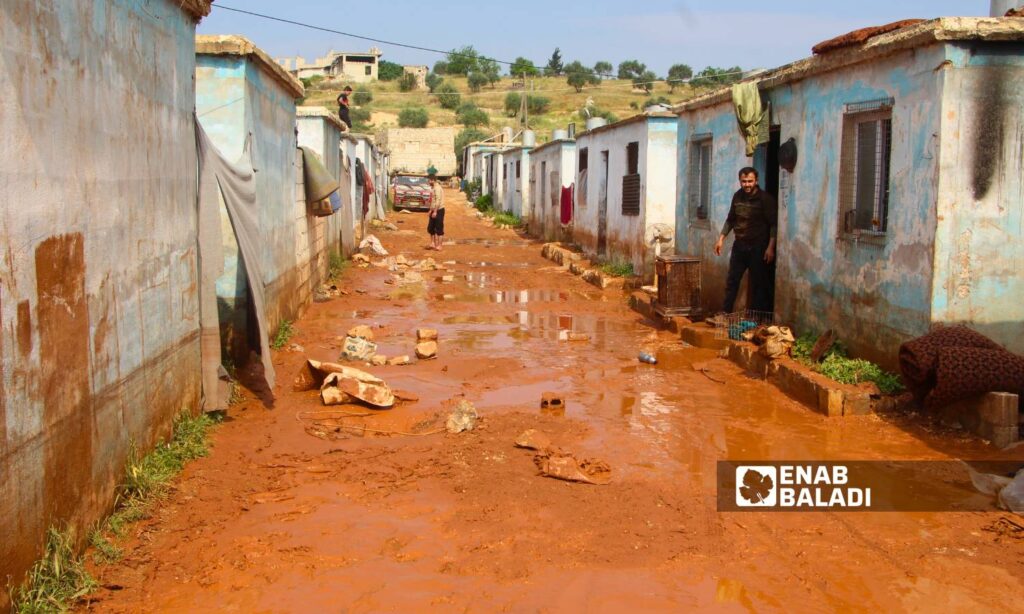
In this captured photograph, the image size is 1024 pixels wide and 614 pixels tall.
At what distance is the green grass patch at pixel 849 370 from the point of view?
25.0 ft

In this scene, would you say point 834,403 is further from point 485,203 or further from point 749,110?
point 485,203

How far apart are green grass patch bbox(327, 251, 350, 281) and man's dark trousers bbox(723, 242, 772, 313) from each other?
8264mm

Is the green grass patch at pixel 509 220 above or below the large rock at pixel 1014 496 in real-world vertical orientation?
above

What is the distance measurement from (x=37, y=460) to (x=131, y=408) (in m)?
1.38

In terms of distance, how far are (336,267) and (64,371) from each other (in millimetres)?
13279

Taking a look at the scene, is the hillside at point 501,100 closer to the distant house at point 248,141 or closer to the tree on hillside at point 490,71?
the tree on hillside at point 490,71

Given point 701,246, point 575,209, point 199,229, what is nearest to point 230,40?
point 199,229

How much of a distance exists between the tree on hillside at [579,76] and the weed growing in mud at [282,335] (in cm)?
6614

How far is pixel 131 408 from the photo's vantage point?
521 cm

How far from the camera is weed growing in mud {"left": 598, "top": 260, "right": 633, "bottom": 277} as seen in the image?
55.2 feet

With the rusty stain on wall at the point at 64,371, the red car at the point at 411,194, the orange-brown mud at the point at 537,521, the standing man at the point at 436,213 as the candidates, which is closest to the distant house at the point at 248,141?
the orange-brown mud at the point at 537,521

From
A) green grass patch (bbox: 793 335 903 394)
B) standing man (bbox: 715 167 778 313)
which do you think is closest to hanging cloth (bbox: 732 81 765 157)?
standing man (bbox: 715 167 778 313)

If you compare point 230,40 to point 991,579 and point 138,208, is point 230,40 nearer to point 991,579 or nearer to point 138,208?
point 138,208

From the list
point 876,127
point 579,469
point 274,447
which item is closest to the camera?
point 579,469
